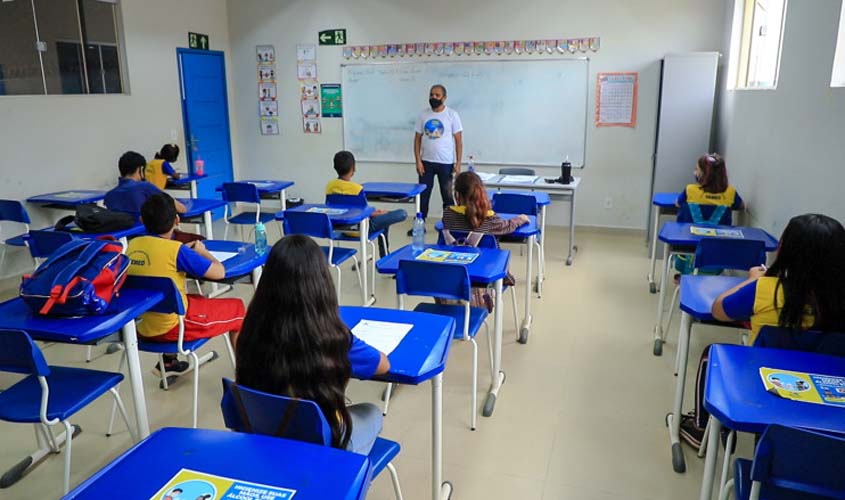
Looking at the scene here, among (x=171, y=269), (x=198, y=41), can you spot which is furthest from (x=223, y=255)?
(x=198, y=41)

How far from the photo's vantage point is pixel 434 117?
6309mm

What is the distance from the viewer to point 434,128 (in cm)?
632

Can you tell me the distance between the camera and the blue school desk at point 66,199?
5.04 meters

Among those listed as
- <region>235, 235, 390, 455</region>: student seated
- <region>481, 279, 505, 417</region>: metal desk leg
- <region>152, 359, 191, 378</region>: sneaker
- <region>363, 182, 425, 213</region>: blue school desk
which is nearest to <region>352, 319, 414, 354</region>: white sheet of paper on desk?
<region>235, 235, 390, 455</region>: student seated

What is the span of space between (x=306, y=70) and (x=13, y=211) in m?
4.07

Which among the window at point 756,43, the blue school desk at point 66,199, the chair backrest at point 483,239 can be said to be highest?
the window at point 756,43

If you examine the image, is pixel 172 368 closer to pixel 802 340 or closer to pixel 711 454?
pixel 711 454

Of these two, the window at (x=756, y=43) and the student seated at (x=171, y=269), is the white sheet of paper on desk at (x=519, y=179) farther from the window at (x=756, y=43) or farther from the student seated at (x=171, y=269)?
the student seated at (x=171, y=269)

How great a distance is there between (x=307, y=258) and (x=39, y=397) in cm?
146

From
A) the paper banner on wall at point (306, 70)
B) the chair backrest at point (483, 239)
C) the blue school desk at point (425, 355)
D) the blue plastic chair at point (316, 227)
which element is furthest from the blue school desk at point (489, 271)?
the paper banner on wall at point (306, 70)

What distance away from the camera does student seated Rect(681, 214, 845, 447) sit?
1993 mm

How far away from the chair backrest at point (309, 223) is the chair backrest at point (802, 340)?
285 centimetres

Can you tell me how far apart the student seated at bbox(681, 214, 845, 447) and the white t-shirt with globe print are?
176 inches

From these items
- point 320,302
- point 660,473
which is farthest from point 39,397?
point 660,473
